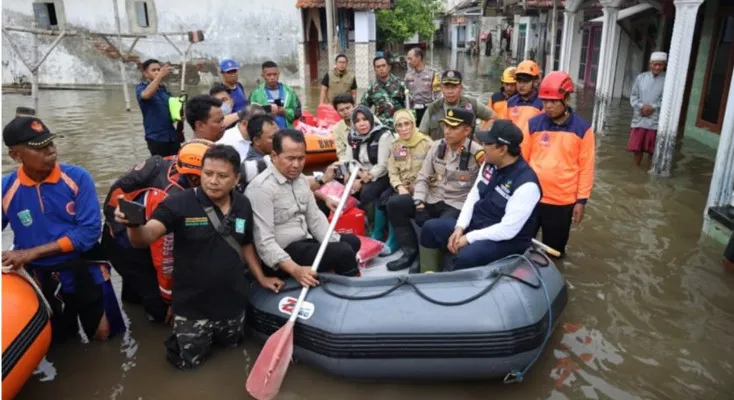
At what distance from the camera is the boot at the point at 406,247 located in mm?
4258

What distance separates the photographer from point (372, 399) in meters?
3.10

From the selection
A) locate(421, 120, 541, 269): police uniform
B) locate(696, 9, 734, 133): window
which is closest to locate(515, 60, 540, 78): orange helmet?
locate(421, 120, 541, 269): police uniform

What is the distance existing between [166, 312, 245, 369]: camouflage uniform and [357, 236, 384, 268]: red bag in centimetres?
116

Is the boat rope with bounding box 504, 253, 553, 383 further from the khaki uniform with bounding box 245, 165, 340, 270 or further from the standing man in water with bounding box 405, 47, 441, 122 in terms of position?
the standing man in water with bounding box 405, 47, 441, 122

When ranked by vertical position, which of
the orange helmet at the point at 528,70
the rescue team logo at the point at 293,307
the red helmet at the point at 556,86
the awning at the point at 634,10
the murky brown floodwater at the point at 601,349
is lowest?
the murky brown floodwater at the point at 601,349

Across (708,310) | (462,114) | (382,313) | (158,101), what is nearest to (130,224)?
(382,313)

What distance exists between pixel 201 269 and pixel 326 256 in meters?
0.84

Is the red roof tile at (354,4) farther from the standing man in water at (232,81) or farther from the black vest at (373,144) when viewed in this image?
the black vest at (373,144)

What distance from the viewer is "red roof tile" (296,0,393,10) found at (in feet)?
50.7

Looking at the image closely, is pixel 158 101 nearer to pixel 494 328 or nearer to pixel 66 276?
pixel 66 276

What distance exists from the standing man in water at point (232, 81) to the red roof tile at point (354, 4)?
9908 millimetres

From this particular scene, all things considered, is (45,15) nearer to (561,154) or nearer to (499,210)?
(561,154)

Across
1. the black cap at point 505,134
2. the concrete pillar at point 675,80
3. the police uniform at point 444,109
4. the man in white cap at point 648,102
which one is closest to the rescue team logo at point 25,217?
the black cap at point 505,134

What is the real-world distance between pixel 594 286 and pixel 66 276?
12.7 feet
